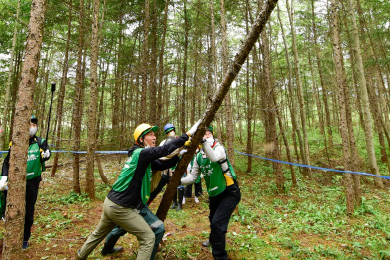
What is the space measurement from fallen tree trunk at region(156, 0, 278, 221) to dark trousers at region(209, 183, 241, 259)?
0.86 metres

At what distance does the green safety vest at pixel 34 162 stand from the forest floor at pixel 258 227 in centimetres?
141

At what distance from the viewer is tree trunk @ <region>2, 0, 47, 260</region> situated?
→ 284cm

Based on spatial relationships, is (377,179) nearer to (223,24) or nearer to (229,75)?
(223,24)

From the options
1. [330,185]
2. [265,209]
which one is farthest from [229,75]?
[330,185]

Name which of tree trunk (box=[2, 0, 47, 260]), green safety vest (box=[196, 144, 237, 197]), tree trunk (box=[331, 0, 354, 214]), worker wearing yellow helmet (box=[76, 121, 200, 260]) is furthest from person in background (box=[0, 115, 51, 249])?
tree trunk (box=[331, 0, 354, 214])

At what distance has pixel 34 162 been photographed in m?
4.27

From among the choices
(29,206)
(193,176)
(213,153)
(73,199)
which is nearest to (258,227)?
(193,176)

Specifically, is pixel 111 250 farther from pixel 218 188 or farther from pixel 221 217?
pixel 218 188

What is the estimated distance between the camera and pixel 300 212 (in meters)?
6.66

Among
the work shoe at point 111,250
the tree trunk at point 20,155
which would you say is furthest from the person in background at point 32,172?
the work shoe at point 111,250

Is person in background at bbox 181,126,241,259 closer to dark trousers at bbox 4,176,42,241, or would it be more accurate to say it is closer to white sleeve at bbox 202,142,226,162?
white sleeve at bbox 202,142,226,162

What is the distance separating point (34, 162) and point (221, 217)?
386 centimetres

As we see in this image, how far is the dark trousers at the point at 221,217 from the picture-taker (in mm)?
3459

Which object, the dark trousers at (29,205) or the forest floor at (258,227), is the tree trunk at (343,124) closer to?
the forest floor at (258,227)
